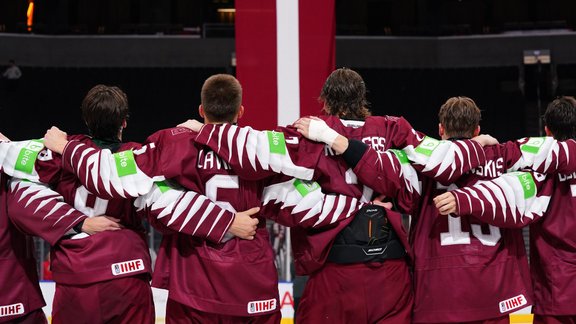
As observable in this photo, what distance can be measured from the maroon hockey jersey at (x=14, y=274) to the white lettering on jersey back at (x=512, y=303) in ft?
6.90

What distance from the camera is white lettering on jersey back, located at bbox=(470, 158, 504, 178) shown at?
333 cm

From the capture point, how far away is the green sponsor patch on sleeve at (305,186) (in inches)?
122

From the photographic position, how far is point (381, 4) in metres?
18.9

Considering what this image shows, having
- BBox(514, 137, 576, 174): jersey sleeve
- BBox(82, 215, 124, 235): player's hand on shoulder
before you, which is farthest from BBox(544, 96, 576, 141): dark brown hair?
BBox(82, 215, 124, 235): player's hand on shoulder

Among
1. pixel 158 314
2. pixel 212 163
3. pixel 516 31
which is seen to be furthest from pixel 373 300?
pixel 516 31

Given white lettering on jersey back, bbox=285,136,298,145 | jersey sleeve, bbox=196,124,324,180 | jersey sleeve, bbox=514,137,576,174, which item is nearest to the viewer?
jersey sleeve, bbox=196,124,324,180

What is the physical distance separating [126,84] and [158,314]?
11.3 m

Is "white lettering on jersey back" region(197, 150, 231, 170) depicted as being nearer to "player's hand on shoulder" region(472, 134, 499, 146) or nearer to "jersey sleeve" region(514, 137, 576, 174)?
"player's hand on shoulder" region(472, 134, 499, 146)

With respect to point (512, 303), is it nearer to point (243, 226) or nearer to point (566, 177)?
point (566, 177)

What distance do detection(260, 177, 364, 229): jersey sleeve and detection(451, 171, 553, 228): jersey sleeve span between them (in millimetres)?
484

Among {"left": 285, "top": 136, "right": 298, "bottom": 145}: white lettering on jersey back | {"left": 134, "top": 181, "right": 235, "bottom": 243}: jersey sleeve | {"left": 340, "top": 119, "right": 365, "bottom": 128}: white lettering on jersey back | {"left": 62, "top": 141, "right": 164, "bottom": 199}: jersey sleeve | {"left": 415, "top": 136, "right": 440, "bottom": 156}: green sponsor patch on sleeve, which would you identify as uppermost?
{"left": 340, "top": 119, "right": 365, "bottom": 128}: white lettering on jersey back

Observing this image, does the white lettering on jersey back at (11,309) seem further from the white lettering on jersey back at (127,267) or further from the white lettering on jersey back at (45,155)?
the white lettering on jersey back at (45,155)

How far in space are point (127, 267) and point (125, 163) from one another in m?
0.47

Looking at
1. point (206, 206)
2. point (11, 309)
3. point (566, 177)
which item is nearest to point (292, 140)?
point (206, 206)
